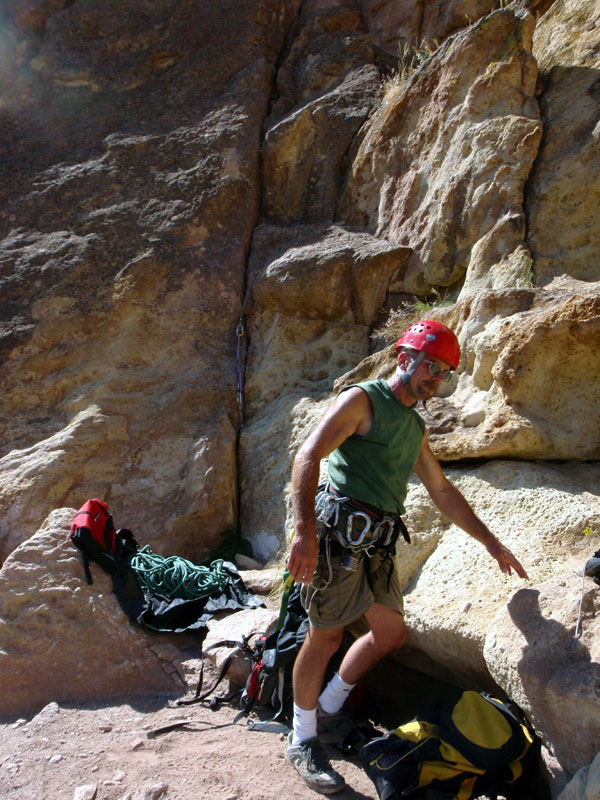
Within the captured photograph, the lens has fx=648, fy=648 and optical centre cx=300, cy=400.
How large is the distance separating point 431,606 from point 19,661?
2.32m

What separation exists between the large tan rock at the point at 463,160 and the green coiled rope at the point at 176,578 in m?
2.91

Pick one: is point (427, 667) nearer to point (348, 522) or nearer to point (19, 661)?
point (348, 522)

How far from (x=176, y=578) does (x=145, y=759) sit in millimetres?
1628

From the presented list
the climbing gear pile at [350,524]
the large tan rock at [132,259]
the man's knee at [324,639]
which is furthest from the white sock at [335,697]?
the large tan rock at [132,259]

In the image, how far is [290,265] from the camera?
6578 millimetres

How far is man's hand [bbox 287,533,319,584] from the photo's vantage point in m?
2.54

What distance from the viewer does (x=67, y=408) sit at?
257 inches

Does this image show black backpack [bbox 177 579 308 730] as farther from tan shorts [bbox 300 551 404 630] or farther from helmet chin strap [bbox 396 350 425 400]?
helmet chin strap [bbox 396 350 425 400]

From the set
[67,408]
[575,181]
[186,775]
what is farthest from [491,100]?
[186,775]

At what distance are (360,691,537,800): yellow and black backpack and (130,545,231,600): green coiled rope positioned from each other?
211cm

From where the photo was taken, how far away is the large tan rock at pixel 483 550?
3129mm

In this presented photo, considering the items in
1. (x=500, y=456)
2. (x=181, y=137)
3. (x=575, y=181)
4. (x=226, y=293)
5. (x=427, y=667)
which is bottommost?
(x=427, y=667)

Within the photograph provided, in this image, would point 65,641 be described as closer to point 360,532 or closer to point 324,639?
point 324,639

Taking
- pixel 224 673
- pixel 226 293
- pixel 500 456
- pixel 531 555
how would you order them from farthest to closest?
pixel 226 293 < pixel 500 456 < pixel 224 673 < pixel 531 555
